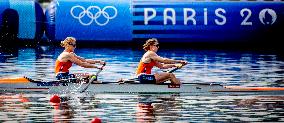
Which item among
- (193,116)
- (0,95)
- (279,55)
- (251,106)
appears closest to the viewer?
(193,116)

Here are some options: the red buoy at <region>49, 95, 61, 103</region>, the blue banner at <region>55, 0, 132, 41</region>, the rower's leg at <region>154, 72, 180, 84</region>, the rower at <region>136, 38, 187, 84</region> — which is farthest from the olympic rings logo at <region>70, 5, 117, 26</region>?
the red buoy at <region>49, 95, 61, 103</region>

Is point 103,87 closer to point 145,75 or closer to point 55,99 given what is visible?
point 145,75

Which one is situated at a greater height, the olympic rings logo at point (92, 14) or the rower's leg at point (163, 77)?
the olympic rings logo at point (92, 14)

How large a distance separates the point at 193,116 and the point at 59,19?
31.4 metres

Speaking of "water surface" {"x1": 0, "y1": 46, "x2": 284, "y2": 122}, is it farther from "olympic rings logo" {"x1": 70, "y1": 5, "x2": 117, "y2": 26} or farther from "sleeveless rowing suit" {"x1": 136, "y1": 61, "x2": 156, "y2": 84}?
"olympic rings logo" {"x1": 70, "y1": 5, "x2": 117, "y2": 26}

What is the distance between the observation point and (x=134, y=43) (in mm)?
55812

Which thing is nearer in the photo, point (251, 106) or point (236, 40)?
point (251, 106)

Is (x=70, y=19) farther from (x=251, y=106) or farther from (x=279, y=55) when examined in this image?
(x=251, y=106)

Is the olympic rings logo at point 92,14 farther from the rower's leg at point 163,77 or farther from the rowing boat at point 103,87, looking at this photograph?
the rowing boat at point 103,87

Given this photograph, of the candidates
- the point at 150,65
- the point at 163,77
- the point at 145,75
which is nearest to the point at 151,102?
the point at 145,75

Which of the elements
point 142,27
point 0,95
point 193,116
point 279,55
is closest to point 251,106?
point 193,116

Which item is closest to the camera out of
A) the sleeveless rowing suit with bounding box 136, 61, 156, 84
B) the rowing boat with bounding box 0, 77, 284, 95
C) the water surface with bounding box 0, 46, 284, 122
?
the water surface with bounding box 0, 46, 284, 122

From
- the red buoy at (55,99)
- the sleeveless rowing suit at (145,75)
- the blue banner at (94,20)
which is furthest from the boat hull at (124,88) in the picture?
the blue banner at (94,20)

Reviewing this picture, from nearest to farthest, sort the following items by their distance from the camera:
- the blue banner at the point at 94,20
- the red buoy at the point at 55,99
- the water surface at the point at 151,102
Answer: the water surface at the point at 151,102 < the red buoy at the point at 55,99 < the blue banner at the point at 94,20
